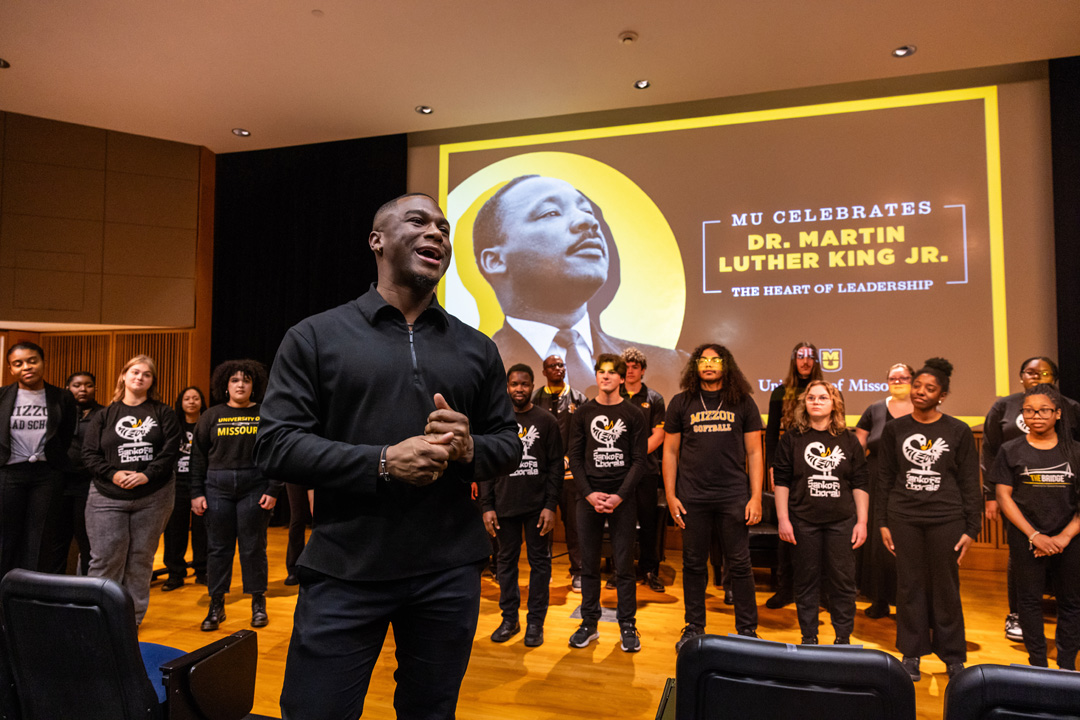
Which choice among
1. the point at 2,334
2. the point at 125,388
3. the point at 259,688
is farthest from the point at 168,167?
the point at 259,688

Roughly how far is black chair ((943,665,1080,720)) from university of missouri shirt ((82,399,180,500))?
383 cm

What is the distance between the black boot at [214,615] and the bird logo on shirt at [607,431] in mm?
2421

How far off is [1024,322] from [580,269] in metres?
3.68

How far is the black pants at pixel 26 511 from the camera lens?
12.3ft

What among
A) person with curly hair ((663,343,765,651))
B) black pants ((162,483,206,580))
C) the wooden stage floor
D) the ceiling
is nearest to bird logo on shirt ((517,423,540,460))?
person with curly hair ((663,343,765,651))

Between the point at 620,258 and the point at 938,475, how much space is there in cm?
347

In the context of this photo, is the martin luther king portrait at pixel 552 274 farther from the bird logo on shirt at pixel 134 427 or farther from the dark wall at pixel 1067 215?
the bird logo on shirt at pixel 134 427

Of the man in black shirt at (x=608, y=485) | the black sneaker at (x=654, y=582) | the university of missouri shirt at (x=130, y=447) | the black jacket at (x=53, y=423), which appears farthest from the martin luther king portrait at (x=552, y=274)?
the black jacket at (x=53, y=423)

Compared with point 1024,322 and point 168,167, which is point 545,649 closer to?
point 1024,322

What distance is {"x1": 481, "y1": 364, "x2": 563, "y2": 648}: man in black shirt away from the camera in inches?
143

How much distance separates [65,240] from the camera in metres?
6.65

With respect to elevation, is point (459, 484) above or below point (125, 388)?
below

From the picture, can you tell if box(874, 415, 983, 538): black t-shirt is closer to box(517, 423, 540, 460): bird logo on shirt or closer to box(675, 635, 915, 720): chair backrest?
box(517, 423, 540, 460): bird logo on shirt

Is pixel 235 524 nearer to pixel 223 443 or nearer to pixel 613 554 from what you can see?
pixel 223 443
